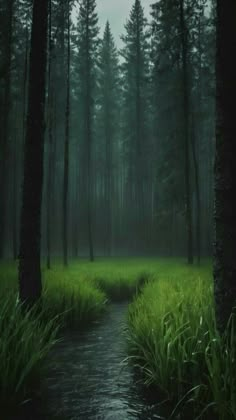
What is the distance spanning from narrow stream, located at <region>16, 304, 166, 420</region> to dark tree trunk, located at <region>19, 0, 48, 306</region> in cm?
139

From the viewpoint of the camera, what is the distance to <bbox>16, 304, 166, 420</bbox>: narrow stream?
4.53 metres

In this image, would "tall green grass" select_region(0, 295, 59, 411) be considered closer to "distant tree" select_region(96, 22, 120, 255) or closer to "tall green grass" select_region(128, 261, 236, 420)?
"tall green grass" select_region(128, 261, 236, 420)

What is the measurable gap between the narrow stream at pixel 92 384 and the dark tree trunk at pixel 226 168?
1.45 meters

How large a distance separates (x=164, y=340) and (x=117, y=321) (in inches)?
220

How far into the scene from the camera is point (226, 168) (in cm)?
462

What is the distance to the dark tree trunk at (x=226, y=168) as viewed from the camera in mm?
4594

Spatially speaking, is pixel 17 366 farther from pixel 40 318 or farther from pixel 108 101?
pixel 108 101

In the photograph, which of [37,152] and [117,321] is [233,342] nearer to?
[37,152]

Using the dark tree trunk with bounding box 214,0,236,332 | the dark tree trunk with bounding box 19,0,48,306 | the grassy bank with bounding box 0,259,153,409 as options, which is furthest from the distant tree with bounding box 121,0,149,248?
the dark tree trunk with bounding box 214,0,236,332

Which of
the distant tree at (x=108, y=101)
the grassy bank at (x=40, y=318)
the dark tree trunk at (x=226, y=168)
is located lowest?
the grassy bank at (x=40, y=318)

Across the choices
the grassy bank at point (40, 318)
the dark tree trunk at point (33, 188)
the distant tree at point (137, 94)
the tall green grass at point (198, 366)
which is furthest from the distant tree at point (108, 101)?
the tall green grass at point (198, 366)

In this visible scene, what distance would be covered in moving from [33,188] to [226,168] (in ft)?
14.4

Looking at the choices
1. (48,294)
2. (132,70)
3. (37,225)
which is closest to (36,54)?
(37,225)

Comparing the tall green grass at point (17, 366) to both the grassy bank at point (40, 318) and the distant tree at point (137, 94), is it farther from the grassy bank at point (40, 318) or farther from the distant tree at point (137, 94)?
the distant tree at point (137, 94)
